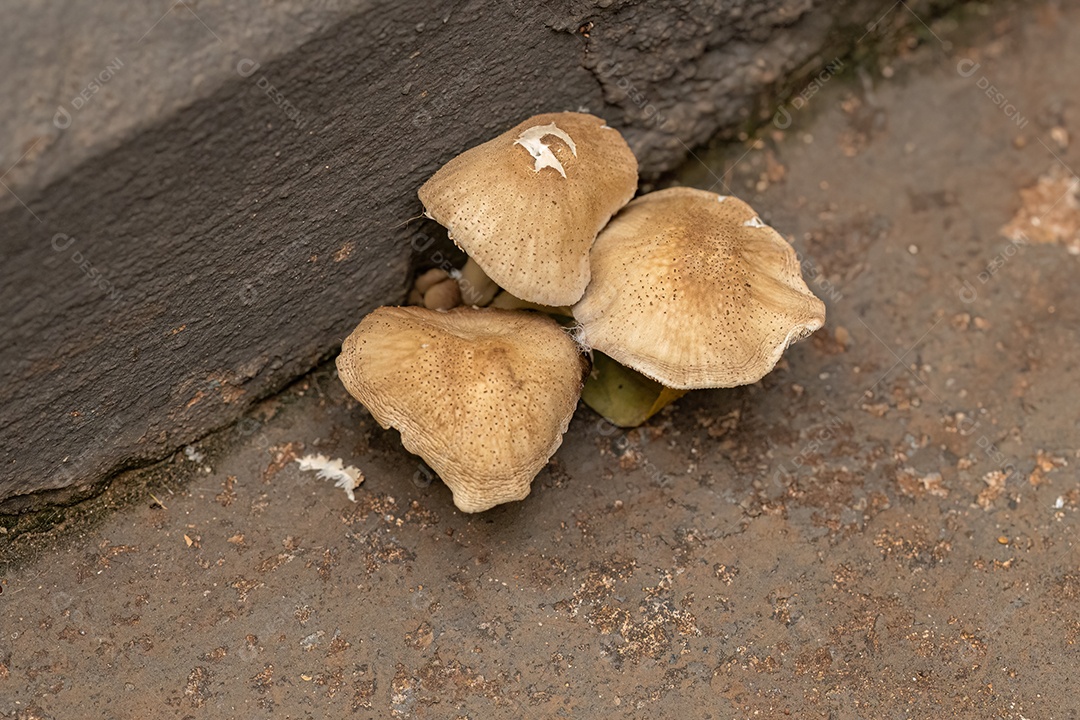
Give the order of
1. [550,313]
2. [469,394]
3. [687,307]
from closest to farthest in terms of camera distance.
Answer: [469,394], [687,307], [550,313]

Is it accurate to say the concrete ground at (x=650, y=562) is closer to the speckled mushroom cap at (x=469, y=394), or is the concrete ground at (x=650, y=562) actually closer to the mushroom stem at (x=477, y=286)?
the speckled mushroom cap at (x=469, y=394)

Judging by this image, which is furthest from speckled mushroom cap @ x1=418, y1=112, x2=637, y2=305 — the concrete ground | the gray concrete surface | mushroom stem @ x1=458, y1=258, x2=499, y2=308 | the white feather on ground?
the white feather on ground

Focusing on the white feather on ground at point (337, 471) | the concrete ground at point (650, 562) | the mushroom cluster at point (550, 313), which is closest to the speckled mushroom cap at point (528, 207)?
the mushroom cluster at point (550, 313)

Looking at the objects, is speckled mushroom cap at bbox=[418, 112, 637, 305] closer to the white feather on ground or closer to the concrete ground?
the concrete ground

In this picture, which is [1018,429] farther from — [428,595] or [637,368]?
[428,595]

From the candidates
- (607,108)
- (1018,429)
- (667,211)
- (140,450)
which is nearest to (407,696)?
(140,450)

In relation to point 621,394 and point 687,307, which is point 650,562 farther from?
point 687,307

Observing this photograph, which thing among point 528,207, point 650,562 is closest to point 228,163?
point 528,207
